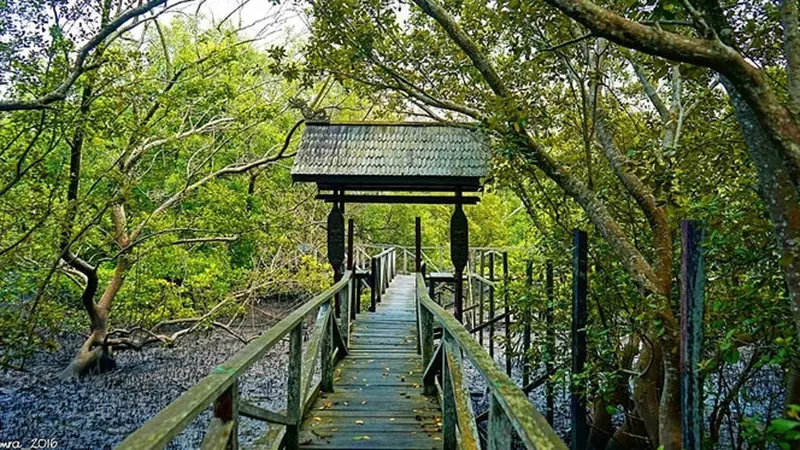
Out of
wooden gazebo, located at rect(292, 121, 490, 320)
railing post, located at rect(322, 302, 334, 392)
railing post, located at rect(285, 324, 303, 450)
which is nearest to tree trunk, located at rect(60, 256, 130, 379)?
wooden gazebo, located at rect(292, 121, 490, 320)

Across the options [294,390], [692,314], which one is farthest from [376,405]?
[692,314]

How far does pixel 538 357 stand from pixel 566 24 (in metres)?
3.27

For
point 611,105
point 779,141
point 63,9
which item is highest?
point 63,9

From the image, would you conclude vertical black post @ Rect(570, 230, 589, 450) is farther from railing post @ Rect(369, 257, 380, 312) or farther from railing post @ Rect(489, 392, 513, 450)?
railing post @ Rect(369, 257, 380, 312)

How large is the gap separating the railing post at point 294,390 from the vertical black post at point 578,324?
1.84 m

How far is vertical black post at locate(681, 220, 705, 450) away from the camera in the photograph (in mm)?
1812

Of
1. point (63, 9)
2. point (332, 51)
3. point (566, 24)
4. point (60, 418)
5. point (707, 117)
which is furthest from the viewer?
point (60, 418)

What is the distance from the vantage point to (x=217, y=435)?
210 cm

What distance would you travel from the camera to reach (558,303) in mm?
5418

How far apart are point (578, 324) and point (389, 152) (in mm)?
5871

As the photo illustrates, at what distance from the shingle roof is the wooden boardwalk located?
2.55m

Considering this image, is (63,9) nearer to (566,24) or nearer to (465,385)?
(566,24)

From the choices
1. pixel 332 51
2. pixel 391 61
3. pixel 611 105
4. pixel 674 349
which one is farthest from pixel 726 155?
pixel 332 51

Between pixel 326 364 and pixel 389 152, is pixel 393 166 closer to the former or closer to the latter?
pixel 389 152
